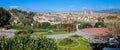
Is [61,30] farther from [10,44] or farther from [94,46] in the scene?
[10,44]

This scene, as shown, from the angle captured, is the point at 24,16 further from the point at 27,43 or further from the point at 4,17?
the point at 27,43

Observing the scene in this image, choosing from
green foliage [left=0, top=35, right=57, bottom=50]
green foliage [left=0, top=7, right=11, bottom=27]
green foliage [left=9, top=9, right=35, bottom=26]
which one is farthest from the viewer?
green foliage [left=9, top=9, right=35, bottom=26]

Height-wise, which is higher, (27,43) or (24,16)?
(27,43)

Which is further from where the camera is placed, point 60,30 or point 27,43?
point 60,30

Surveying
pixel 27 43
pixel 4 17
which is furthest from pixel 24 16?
pixel 27 43

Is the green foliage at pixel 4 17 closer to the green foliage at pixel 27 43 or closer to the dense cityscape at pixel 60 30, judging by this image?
the dense cityscape at pixel 60 30

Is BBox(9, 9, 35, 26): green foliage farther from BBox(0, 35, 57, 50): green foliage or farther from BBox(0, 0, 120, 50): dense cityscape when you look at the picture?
BBox(0, 35, 57, 50): green foliage

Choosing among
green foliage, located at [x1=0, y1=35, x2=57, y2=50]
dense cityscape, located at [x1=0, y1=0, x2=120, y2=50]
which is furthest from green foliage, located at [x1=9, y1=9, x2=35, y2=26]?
green foliage, located at [x1=0, y1=35, x2=57, y2=50]

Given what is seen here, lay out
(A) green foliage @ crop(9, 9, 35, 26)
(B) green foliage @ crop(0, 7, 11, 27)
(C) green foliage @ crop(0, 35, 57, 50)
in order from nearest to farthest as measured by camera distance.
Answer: (C) green foliage @ crop(0, 35, 57, 50)
(B) green foliage @ crop(0, 7, 11, 27)
(A) green foliage @ crop(9, 9, 35, 26)

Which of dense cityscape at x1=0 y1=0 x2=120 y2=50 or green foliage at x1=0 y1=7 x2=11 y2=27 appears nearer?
dense cityscape at x1=0 y1=0 x2=120 y2=50
